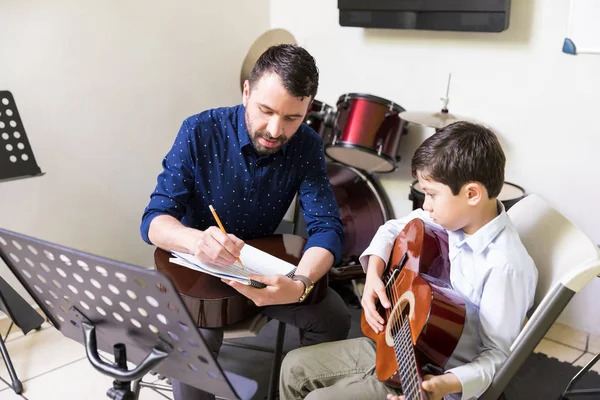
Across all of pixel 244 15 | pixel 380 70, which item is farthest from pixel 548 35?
pixel 244 15

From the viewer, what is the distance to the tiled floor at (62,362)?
2.08m

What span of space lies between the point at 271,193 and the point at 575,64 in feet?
4.11

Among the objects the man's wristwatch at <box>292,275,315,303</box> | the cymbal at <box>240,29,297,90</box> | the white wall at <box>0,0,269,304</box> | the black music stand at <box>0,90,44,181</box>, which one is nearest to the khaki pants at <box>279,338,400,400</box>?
the man's wristwatch at <box>292,275,315,303</box>

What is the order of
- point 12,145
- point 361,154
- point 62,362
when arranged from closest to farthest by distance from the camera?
point 12,145 → point 62,362 → point 361,154

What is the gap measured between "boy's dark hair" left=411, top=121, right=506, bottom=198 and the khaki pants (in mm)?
457

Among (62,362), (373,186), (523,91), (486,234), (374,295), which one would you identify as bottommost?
(62,362)

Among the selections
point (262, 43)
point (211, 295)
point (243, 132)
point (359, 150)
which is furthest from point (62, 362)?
point (262, 43)

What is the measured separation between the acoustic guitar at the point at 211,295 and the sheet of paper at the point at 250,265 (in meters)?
0.06

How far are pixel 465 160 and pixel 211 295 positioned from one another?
0.68 m

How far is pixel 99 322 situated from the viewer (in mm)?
1218

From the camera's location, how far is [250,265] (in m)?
1.60

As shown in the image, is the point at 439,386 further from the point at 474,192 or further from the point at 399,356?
the point at 474,192

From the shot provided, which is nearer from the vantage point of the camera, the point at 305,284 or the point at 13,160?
the point at 305,284

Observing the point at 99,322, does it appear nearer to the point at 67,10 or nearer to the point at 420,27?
the point at 67,10
